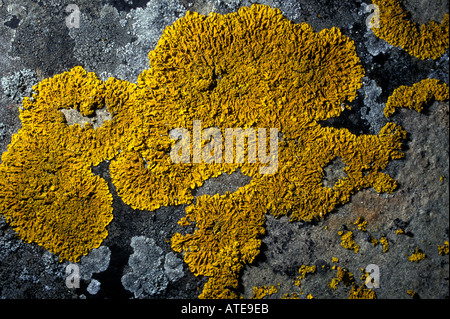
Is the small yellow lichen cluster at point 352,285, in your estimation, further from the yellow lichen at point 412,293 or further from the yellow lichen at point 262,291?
the yellow lichen at point 262,291

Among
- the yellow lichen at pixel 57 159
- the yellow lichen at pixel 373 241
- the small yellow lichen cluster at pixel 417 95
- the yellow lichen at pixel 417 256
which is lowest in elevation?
the yellow lichen at pixel 417 256

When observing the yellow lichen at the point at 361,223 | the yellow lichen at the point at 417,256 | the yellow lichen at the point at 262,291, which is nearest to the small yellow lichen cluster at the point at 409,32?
the yellow lichen at the point at 361,223

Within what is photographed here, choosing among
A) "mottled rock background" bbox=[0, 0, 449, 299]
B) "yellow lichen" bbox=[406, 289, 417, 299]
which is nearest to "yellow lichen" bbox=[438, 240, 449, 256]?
"mottled rock background" bbox=[0, 0, 449, 299]

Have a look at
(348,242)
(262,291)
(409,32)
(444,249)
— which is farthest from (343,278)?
(409,32)

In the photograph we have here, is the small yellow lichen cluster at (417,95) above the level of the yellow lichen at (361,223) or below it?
above

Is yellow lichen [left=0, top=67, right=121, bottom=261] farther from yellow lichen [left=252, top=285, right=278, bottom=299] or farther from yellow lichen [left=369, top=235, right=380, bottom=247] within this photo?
yellow lichen [left=369, top=235, right=380, bottom=247]
